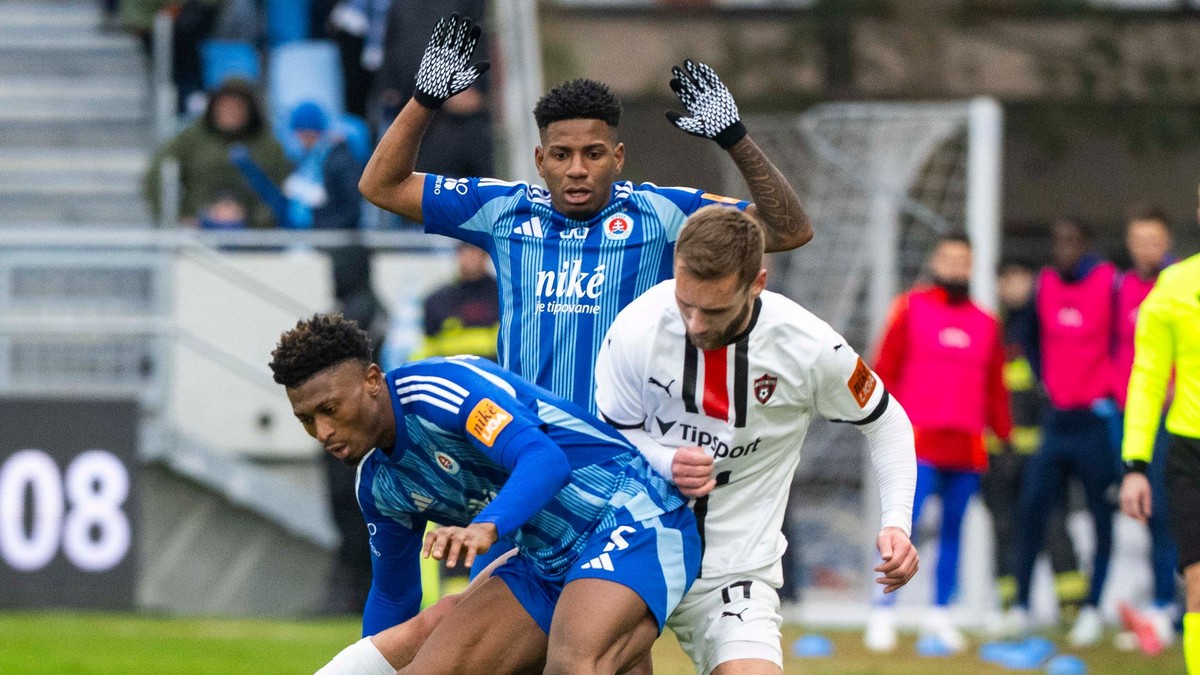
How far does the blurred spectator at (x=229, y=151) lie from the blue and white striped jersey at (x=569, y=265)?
6952 mm

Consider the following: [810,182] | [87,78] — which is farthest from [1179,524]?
[87,78]

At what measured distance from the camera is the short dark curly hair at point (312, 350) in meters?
5.06

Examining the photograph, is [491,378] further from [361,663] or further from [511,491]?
[361,663]

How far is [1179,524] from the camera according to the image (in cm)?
673

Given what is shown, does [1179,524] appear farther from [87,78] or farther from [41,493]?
[87,78]

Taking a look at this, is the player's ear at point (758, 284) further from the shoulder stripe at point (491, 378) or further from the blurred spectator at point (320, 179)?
the blurred spectator at point (320, 179)

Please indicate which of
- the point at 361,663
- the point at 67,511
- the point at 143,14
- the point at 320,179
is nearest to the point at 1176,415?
the point at 361,663

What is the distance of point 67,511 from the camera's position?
36.9 feet

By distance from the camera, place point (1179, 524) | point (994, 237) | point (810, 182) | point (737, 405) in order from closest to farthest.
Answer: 1. point (737, 405)
2. point (1179, 524)
3. point (994, 237)
4. point (810, 182)

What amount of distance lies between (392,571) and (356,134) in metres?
7.68

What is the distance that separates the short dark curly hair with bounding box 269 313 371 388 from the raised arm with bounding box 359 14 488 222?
3.12ft

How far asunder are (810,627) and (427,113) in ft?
19.7

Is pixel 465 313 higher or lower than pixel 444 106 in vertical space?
lower

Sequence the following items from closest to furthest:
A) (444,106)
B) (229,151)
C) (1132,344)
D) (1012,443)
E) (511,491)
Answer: (511,491) → (1132,344) → (444,106) → (1012,443) → (229,151)
